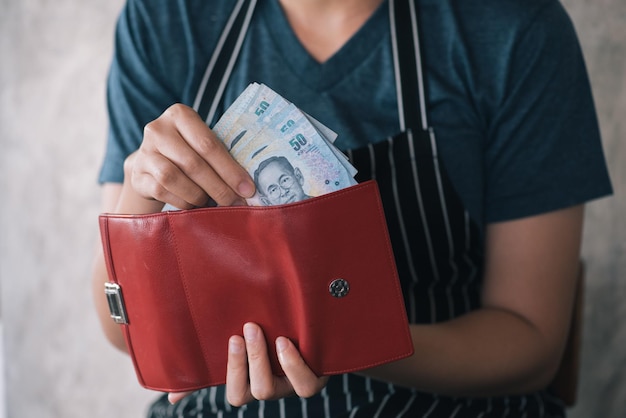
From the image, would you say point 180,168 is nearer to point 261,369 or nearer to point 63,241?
point 261,369

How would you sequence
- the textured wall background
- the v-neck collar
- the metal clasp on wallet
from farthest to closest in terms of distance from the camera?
the textured wall background, the v-neck collar, the metal clasp on wallet

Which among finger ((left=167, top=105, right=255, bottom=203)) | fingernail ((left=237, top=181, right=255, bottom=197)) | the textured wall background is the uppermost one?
finger ((left=167, top=105, right=255, bottom=203))

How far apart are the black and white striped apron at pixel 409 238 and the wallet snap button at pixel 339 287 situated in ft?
1.13

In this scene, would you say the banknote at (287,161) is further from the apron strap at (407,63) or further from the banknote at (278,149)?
the apron strap at (407,63)

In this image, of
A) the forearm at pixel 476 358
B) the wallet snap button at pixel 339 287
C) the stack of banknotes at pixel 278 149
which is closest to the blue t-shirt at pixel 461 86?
the forearm at pixel 476 358

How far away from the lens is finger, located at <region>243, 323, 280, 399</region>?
933 millimetres

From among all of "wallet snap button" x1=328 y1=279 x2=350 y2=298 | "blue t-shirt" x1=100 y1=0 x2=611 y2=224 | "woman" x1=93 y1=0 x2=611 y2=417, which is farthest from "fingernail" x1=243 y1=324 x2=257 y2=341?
"blue t-shirt" x1=100 y1=0 x2=611 y2=224

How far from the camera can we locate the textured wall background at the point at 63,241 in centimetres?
184

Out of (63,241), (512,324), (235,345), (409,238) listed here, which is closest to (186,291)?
(235,345)

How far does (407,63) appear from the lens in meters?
1.31

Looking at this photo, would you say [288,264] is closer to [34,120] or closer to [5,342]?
[34,120]

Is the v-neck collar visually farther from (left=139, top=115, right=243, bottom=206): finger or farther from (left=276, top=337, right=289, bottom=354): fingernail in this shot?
(left=276, top=337, right=289, bottom=354): fingernail

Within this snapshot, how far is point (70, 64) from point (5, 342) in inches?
35.9

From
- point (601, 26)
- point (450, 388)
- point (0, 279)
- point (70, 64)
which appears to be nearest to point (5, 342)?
point (0, 279)
